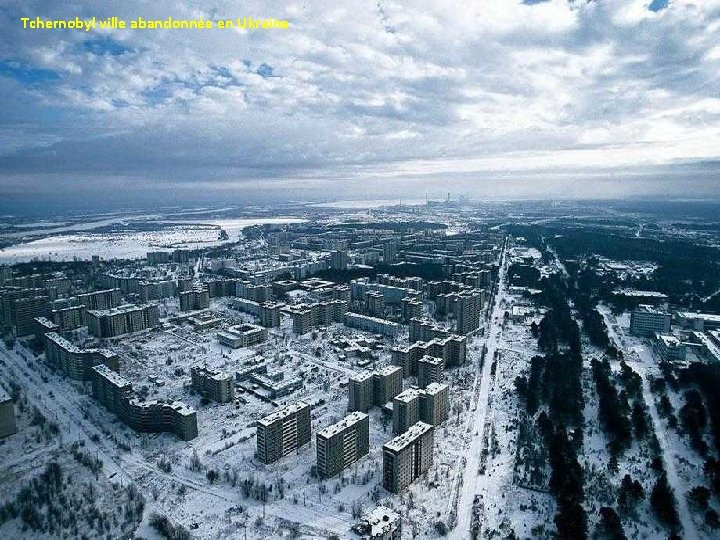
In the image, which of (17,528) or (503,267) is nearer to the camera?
(17,528)

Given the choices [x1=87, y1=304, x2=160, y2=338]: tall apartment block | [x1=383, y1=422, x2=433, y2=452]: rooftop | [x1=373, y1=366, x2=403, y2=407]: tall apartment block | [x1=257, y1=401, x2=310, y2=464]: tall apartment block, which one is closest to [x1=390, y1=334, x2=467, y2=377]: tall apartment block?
[x1=373, y1=366, x2=403, y2=407]: tall apartment block

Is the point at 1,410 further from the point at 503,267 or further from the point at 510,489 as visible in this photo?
the point at 503,267

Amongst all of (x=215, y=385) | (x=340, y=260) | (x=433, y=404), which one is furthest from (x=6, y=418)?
(x=340, y=260)

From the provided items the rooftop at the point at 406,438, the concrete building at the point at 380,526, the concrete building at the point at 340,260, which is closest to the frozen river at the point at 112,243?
the concrete building at the point at 340,260

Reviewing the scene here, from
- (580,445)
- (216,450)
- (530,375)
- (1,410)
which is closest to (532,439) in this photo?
(580,445)

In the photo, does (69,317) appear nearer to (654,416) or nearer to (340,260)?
(340,260)

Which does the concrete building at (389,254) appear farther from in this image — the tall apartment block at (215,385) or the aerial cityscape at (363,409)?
the tall apartment block at (215,385)

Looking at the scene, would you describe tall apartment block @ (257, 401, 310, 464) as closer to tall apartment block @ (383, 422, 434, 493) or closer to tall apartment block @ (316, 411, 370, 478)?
tall apartment block @ (316, 411, 370, 478)
